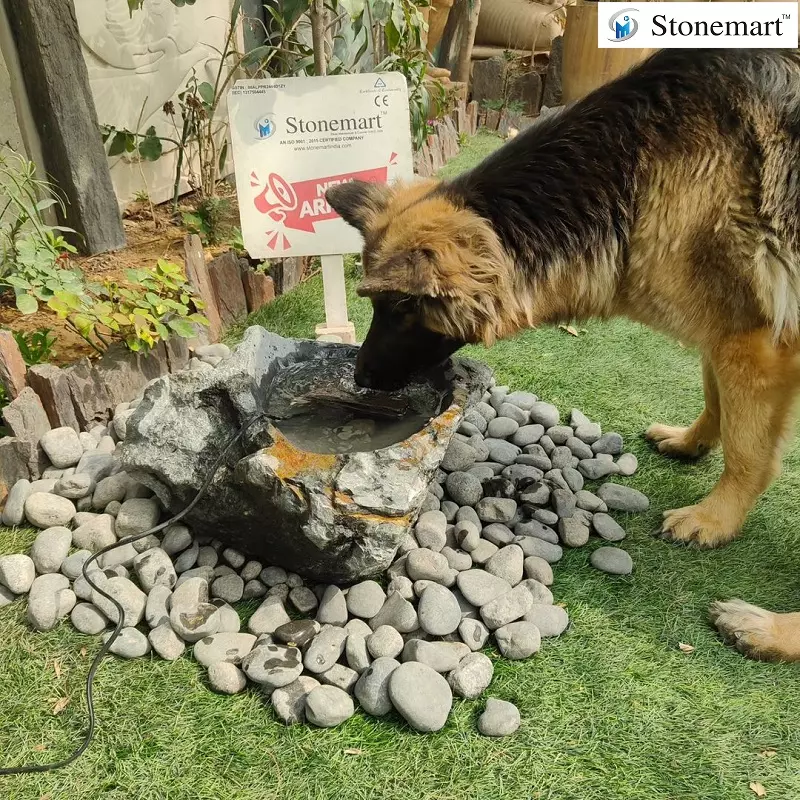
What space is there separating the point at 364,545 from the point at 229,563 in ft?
2.19

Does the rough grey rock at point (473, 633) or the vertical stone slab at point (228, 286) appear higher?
the vertical stone slab at point (228, 286)

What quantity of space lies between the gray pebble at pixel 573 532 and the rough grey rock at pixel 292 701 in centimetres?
120

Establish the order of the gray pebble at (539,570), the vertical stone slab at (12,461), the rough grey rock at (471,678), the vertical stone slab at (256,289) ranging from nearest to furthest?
the rough grey rock at (471,678)
the gray pebble at (539,570)
the vertical stone slab at (12,461)
the vertical stone slab at (256,289)

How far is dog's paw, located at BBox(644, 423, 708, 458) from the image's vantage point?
334 centimetres

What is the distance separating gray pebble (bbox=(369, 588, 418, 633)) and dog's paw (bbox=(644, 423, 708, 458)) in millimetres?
1757

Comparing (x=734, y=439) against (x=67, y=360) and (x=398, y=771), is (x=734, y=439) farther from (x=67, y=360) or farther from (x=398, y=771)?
(x=67, y=360)

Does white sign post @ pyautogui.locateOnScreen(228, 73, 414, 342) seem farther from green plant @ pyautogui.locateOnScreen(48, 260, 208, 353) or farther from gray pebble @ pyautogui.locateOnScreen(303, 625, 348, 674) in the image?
gray pebble @ pyautogui.locateOnScreen(303, 625, 348, 674)

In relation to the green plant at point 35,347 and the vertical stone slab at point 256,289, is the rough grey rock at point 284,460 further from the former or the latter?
the vertical stone slab at point 256,289

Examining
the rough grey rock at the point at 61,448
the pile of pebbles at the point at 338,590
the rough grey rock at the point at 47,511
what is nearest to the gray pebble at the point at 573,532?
the pile of pebbles at the point at 338,590

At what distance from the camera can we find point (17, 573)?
8.00ft

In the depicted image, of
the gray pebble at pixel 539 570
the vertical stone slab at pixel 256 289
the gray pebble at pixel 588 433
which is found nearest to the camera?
the gray pebble at pixel 539 570

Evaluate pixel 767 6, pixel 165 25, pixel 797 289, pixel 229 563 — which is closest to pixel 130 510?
pixel 229 563

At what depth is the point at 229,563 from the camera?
8.41 feet

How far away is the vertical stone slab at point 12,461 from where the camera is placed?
2.81m
